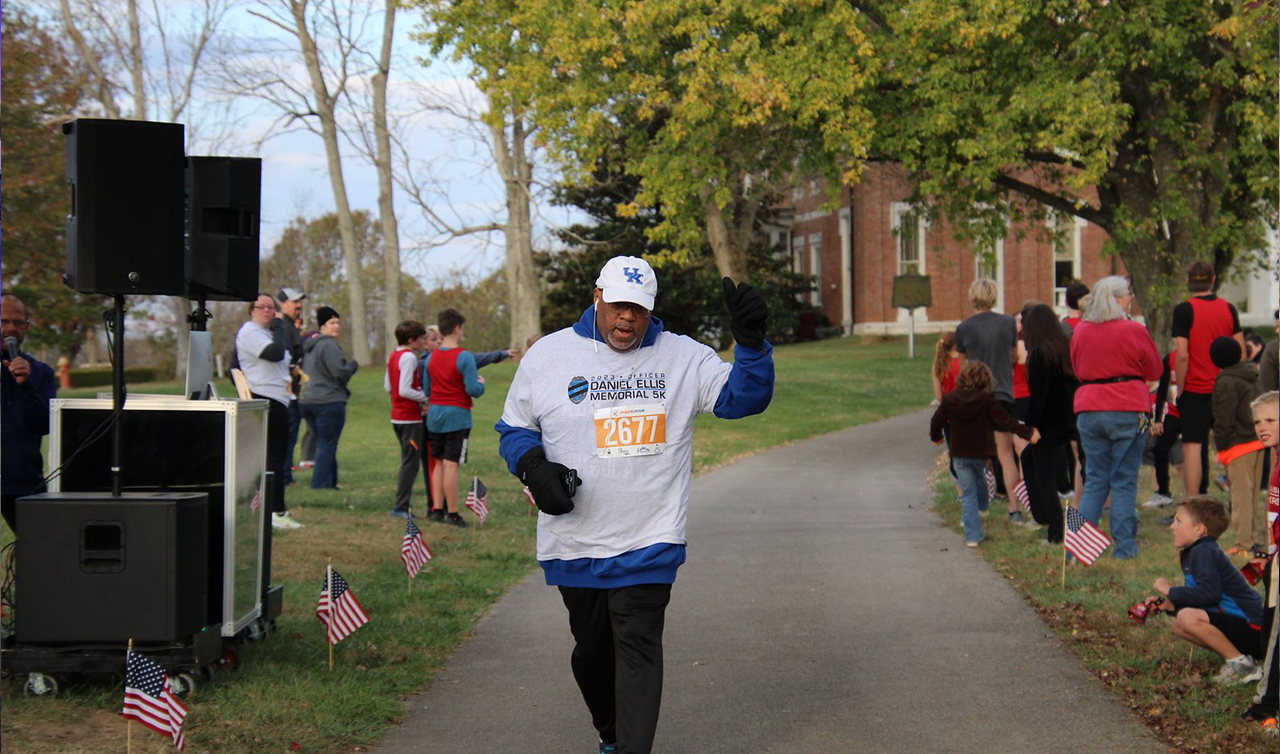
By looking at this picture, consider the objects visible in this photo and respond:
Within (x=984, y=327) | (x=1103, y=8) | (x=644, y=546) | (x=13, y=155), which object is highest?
(x=1103, y=8)

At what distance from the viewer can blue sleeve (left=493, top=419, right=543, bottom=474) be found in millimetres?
5312

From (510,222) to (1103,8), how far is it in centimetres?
2682

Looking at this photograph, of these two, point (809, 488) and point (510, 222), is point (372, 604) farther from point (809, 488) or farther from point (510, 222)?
point (510, 222)

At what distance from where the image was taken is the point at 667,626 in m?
8.45

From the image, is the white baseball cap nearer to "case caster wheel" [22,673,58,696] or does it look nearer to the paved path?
the paved path

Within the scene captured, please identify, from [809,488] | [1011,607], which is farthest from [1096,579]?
[809,488]

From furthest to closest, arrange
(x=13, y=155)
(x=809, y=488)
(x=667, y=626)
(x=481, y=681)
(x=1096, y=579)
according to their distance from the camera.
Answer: (x=13, y=155) → (x=809, y=488) → (x=1096, y=579) → (x=667, y=626) → (x=481, y=681)

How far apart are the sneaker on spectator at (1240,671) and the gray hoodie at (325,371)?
9875 mm

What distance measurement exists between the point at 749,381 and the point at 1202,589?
2758 mm

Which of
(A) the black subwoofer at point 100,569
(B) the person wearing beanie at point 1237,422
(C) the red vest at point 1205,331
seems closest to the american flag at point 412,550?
(A) the black subwoofer at point 100,569

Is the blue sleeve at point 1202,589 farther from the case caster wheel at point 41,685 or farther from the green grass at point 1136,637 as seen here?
the case caster wheel at point 41,685

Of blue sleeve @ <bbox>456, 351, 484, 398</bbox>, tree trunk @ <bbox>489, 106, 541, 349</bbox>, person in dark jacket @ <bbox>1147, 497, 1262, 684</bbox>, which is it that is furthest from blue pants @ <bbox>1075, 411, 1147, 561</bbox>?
tree trunk @ <bbox>489, 106, 541, 349</bbox>

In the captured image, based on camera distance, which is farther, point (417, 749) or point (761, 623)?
point (761, 623)

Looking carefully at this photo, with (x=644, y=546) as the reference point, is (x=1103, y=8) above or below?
above
